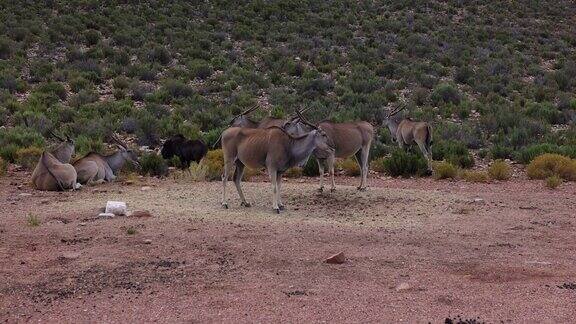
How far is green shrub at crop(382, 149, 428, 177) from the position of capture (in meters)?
17.5

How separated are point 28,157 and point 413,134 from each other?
33.1ft

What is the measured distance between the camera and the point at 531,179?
1698 centimetres

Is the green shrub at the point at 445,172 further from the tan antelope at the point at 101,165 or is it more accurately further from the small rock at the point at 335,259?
the small rock at the point at 335,259

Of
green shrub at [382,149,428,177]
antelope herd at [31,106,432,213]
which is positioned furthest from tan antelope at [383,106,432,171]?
green shrub at [382,149,428,177]

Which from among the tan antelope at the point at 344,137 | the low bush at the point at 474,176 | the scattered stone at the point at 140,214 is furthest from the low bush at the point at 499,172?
the scattered stone at the point at 140,214

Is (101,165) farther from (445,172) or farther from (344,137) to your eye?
(445,172)

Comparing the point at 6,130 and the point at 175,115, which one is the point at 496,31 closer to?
the point at 175,115

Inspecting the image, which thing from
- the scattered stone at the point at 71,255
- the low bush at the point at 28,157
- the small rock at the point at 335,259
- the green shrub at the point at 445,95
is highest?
the small rock at the point at 335,259

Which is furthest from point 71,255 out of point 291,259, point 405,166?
point 405,166

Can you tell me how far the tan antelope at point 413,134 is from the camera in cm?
1811

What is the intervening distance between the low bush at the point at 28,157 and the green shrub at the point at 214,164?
4.29m

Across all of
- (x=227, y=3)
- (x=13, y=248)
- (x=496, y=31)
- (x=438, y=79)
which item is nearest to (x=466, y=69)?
(x=438, y=79)

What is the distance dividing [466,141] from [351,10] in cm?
2909

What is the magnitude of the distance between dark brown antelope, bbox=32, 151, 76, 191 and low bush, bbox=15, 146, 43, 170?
119 inches
